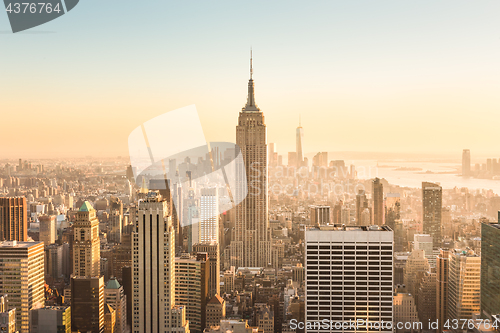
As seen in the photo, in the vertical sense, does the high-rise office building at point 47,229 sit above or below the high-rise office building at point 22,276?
above

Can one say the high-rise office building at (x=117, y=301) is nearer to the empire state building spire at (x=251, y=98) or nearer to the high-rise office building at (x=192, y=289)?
the high-rise office building at (x=192, y=289)

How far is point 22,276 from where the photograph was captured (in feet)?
22.5

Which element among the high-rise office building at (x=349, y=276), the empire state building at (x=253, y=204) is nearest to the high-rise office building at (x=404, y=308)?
the high-rise office building at (x=349, y=276)

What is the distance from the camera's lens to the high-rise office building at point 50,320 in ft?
20.2

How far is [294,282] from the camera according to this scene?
307 inches

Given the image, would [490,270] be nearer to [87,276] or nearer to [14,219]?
[87,276]

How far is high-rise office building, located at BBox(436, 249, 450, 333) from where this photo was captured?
21.1 ft

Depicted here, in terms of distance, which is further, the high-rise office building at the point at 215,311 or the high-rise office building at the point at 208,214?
the high-rise office building at the point at 208,214

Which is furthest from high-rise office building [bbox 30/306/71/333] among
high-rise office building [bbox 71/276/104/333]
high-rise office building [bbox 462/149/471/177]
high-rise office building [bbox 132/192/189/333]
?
high-rise office building [bbox 462/149/471/177]

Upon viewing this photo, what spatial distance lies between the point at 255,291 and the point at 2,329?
13.5ft

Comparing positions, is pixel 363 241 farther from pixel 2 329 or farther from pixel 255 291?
pixel 2 329

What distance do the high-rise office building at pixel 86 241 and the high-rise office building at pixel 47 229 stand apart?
1.21 ft

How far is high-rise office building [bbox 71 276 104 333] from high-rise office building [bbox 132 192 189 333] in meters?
0.72

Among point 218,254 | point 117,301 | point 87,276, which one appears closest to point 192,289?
point 117,301
